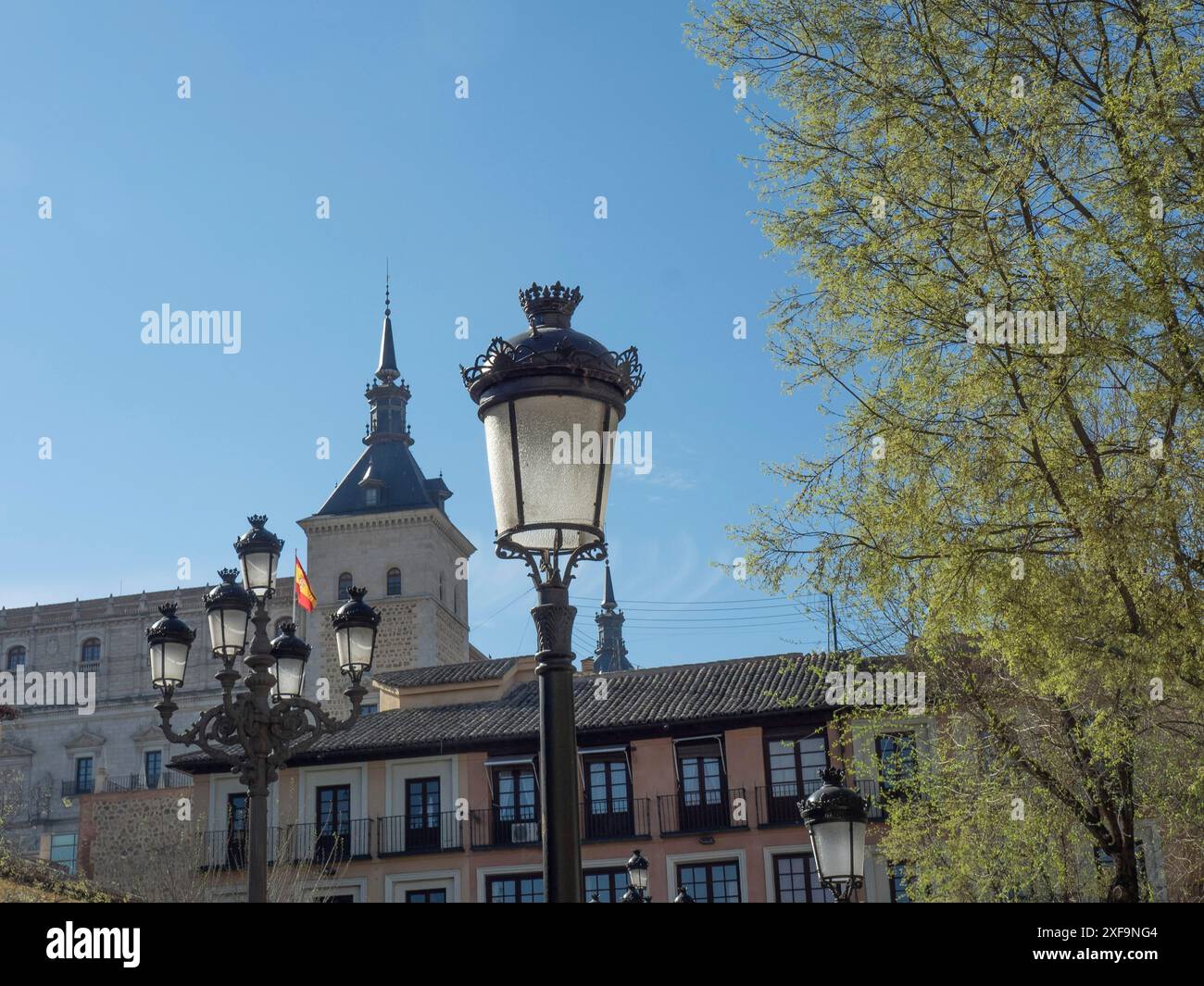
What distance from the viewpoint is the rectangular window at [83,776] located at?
60625 millimetres

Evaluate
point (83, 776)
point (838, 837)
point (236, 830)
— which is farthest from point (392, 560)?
point (838, 837)

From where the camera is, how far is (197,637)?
204ft

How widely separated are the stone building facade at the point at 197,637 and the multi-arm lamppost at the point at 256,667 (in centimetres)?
4574

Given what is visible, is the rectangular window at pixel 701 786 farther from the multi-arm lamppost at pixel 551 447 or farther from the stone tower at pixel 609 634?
the stone tower at pixel 609 634

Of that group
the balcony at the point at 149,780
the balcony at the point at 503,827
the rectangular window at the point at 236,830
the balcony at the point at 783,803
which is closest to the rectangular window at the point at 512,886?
the balcony at the point at 503,827

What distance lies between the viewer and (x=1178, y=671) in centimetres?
906

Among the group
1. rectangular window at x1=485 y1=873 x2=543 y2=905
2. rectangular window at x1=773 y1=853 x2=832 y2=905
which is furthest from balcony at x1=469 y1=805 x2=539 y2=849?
rectangular window at x1=773 y1=853 x2=832 y2=905

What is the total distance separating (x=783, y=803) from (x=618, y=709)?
15.4 ft

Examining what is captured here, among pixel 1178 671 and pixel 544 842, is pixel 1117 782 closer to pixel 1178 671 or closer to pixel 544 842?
pixel 1178 671

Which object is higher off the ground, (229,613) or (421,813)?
(229,613)

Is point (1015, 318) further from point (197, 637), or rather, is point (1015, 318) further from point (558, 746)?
point (197, 637)

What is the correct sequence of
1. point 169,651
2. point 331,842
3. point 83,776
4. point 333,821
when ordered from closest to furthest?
point 169,651 → point 331,842 → point 333,821 → point 83,776
